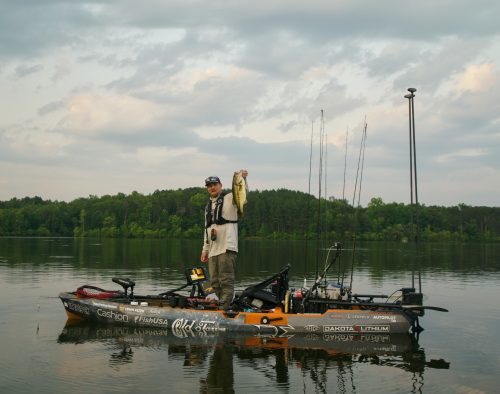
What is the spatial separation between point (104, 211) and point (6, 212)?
2070 centimetres

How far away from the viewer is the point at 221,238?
11.0 m

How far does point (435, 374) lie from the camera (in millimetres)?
8656

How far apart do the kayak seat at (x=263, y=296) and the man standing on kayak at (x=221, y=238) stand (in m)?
0.35

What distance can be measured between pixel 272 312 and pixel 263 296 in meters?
0.49

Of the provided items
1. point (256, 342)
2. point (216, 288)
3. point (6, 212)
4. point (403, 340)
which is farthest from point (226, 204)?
point (6, 212)

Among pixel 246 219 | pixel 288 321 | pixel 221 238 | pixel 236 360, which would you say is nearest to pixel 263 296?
pixel 288 321

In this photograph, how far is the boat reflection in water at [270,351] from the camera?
845cm

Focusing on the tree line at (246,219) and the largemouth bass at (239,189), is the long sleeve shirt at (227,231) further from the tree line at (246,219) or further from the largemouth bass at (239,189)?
the tree line at (246,219)

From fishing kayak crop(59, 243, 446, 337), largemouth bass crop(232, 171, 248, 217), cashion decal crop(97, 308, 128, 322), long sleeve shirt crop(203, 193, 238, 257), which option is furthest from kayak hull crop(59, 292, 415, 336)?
largemouth bass crop(232, 171, 248, 217)

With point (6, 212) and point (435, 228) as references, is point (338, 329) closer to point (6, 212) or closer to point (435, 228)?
point (435, 228)

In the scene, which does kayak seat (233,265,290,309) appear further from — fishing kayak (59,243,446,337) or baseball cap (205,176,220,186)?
baseball cap (205,176,220,186)

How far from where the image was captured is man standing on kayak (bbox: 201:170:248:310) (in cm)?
1092

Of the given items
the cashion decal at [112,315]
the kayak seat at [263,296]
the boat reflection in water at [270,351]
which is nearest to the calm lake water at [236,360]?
the boat reflection in water at [270,351]

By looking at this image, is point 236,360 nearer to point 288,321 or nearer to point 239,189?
point 288,321
